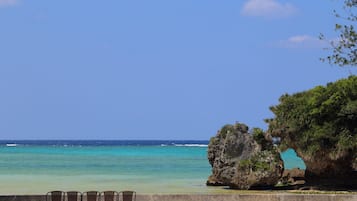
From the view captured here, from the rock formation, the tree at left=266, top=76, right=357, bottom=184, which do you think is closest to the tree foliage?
the tree at left=266, top=76, right=357, bottom=184

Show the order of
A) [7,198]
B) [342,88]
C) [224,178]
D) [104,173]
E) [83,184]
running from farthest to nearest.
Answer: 1. [104,173]
2. [83,184]
3. [224,178]
4. [342,88]
5. [7,198]

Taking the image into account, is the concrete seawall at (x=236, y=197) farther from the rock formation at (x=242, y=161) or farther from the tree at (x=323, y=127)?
the rock formation at (x=242, y=161)

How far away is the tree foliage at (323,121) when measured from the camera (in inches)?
1215

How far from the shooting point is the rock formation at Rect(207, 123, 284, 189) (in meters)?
33.2

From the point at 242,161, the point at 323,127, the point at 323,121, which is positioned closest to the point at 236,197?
the point at 323,127

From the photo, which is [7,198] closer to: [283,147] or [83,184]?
[283,147]

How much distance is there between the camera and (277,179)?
33.5 metres

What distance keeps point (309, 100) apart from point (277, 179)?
3826 millimetres

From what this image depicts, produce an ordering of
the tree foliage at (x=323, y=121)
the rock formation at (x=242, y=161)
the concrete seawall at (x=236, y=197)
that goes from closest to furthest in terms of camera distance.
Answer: the concrete seawall at (x=236, y=197) < the tree foliage at (x=323, y=121) < the rock formation at (x=242, y=161)

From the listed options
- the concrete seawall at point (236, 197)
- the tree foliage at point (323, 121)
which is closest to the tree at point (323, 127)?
the tree foliage at point (323, 121)

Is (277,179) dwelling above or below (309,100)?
below

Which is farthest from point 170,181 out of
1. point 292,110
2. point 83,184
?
point 292,110

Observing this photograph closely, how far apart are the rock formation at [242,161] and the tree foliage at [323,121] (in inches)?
44.8

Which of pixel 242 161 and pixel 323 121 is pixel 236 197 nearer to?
pixel 323 121
